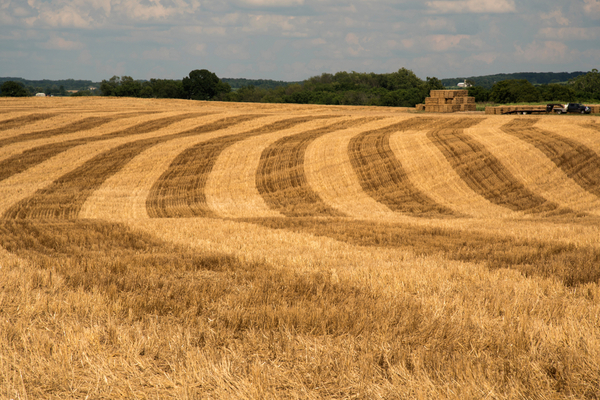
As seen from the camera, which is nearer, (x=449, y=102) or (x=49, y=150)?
(x=49, y=150)

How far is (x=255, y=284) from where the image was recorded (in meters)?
7.67

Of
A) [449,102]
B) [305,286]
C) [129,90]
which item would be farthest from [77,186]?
[129,90]

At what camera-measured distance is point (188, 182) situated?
25.4 metres

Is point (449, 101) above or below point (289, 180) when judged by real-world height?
above

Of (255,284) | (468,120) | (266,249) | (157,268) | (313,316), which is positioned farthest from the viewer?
(468,120)

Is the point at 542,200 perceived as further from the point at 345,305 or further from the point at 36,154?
the point at 36,154

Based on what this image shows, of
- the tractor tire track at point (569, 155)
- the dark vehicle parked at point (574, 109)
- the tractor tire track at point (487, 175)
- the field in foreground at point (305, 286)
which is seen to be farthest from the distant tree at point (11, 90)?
the tractor tire track at point (569, 155)

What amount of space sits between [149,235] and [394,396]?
10.5m

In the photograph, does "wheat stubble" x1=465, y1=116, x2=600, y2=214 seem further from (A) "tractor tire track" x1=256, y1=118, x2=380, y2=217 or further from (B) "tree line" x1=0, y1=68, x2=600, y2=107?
(B) "tree line" x1=0, y1=68, x2=600, y2=107

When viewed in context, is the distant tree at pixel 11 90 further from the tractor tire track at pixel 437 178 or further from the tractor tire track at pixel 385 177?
the tractor tire track at pixel 437 178

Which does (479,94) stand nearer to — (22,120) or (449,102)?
(449,102)

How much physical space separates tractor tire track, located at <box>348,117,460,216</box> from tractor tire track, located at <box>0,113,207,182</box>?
17772 mm

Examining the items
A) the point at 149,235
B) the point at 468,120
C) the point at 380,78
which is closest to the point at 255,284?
the point at 149,235

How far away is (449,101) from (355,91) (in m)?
61.5
